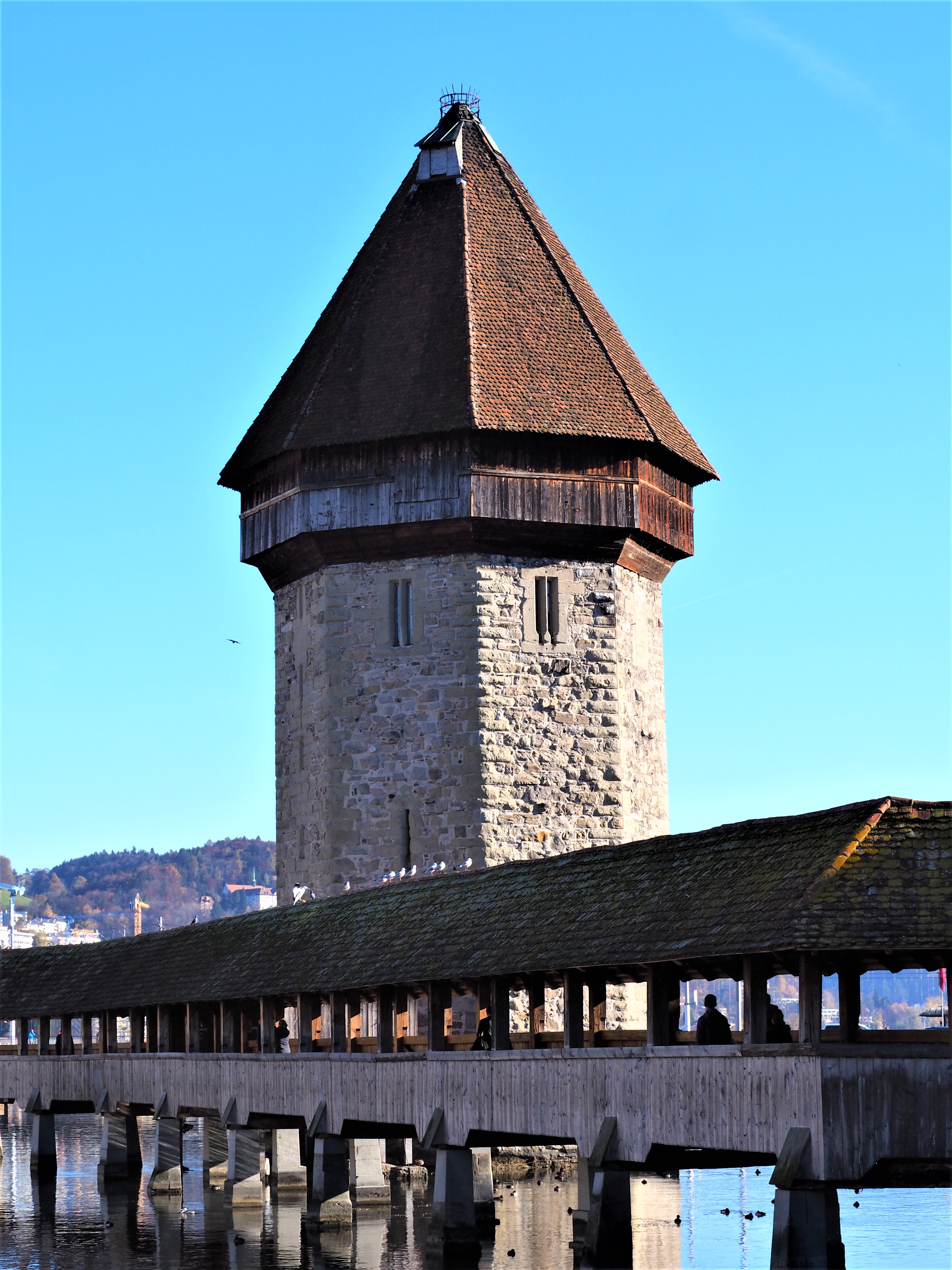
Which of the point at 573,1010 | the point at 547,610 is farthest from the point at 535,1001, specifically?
the point at 547,610

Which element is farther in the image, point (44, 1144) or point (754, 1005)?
point (44, 1144)

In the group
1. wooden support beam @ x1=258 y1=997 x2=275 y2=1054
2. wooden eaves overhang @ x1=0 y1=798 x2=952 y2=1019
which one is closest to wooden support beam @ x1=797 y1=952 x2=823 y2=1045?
wooden eaves overhang @ x1=0 y1=798 x2=952 y2=1019

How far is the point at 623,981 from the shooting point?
2005cm

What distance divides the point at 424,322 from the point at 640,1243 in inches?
580

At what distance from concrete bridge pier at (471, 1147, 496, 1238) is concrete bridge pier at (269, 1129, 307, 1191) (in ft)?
9.66

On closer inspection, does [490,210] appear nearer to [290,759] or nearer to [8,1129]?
[290,759]

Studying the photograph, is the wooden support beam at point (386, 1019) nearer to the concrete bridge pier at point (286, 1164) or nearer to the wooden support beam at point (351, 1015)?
the wooden support beam at point (351, 1015)

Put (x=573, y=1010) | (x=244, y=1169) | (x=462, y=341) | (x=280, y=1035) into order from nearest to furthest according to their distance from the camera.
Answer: (x=573, y=1010) < (x=280, y=1035) < (x=244, y=1169) < (x=462, y=341)

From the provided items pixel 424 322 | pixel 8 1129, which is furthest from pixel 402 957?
pixel 8 1129

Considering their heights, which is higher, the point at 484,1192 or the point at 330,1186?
the point at 330,1186

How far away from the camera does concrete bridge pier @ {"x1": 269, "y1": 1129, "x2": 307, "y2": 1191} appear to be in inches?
1040

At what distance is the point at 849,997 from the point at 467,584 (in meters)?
14.2

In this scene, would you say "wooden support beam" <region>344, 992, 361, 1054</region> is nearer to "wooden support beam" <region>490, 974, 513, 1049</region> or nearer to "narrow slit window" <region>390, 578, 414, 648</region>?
"wooden support beam" <region>490, 974, 513, 1049</region>

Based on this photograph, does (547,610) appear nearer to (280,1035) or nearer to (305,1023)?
(280,1035)
